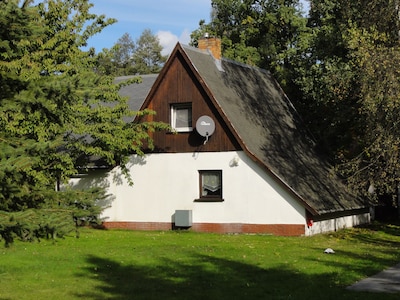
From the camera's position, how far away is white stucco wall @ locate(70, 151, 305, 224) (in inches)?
918

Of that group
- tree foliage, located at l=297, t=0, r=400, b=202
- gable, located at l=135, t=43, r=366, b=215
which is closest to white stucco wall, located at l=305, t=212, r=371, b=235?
gable, located at l=135, t=43, r=366, b=215

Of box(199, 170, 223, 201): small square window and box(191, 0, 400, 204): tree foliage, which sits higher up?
box(191, 0, 400, 204): tree foliage

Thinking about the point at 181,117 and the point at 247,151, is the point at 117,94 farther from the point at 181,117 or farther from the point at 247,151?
the point at 247,151

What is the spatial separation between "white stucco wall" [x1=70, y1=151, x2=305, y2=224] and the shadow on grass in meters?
7.46

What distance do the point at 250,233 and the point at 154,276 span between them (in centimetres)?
1034

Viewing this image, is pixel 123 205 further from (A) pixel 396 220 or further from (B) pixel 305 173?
(A) pixel 396 220

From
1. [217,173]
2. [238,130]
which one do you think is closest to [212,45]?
[238,130]

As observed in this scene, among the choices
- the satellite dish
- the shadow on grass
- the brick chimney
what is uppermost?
the brick chimney

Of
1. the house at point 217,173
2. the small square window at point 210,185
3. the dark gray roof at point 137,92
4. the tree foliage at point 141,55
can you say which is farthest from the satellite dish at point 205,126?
the tree foliage at point 141,55

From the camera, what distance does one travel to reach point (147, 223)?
25.6 meters

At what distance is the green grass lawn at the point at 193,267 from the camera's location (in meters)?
11.9

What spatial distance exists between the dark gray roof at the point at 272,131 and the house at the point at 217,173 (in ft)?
0.20

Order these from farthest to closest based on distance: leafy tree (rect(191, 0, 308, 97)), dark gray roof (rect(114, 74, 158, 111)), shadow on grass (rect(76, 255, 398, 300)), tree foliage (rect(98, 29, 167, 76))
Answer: tree foliage (rect(98, 29, 167, 76)), leafy tree (rect(191, 0, 308, 97)), dark gray roof (rect(114, 74, 158, 111)), shadow on grass (rect(76, 255, 398, 300))

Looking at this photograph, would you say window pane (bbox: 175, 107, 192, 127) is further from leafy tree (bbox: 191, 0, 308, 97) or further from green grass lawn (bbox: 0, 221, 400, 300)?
leafy tree (bbox: 191, 0, 308, 97)
